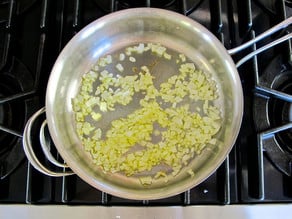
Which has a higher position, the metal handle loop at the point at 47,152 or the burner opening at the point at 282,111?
the burner opening at the point at 282,111

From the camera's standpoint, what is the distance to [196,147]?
2.44 feet

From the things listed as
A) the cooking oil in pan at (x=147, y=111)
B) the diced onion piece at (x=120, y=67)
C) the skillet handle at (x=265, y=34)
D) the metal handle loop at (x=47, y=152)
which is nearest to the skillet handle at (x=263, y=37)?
the skillet handle at (x=265, y=34)

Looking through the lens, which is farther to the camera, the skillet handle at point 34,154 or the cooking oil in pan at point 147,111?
the cooking oil in pan at point 147,111

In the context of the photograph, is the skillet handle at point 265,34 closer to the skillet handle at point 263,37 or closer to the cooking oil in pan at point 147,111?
the skillet handle at point 263,37

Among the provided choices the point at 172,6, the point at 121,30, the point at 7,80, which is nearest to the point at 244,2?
the point at 172,6

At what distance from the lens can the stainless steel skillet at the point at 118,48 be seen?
66cm

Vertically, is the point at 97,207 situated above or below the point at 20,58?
below

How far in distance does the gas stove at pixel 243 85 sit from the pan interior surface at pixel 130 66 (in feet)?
0.07

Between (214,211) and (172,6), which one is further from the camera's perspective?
(172,6)

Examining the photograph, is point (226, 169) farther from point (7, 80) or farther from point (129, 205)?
point (7, 80)

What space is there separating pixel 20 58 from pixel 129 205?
322mm

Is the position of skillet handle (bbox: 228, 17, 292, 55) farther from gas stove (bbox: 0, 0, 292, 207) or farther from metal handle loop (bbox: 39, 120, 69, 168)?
metal handle loop (bbox: 39, 120, 69, 168)

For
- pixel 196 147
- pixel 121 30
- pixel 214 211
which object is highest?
pixel 121 30

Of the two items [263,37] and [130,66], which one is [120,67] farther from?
[263,37]
